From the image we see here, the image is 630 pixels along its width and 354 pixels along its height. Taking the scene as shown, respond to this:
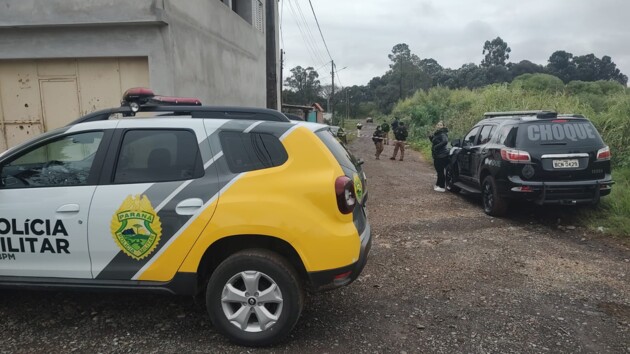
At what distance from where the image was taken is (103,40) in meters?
7.37

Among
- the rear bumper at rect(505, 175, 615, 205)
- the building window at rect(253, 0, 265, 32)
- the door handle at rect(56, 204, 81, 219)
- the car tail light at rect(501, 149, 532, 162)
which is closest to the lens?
the door handle at rect(56, 204, 81, 219)

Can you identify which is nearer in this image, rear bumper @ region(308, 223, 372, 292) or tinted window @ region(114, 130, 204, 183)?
rear bumper @ region(308, 223, 372, 292)

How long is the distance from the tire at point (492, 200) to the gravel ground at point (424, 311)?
113cm

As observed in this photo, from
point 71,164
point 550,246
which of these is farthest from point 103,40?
point 550,246

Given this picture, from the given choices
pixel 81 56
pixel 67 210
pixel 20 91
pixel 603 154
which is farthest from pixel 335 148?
pixel 20 91

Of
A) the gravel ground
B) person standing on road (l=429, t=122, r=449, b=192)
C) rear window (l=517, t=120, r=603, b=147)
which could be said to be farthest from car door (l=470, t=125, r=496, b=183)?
the gravel ground

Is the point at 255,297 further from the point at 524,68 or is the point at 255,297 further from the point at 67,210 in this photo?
the point at 524,68

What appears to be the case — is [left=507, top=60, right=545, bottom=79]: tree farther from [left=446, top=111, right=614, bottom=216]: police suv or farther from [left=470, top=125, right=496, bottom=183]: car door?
[left=446, top=111, right=614, bottom=216]: police suv

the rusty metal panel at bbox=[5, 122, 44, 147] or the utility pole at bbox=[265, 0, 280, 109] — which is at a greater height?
the utility pole at bbox=[265, 0, 280, 109]

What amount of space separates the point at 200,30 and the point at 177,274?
6808mm

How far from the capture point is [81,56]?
740 centimetres

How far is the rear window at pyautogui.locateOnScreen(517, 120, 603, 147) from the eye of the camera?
6.49 m

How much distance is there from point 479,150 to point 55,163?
21.5 ft

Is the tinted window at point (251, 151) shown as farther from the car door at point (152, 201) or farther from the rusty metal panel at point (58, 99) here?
the rusty metal panel at point (58, 99)
